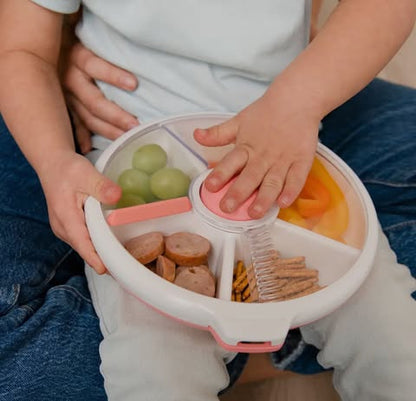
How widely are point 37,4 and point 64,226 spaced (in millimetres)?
272

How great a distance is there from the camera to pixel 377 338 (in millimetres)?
536

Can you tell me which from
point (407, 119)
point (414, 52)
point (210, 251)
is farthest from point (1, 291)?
point (414, 52)

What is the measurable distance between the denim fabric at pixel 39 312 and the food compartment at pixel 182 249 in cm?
12

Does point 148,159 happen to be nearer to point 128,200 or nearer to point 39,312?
point 128,200

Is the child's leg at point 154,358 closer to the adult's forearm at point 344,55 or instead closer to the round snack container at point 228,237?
the round snack container at point 228,237

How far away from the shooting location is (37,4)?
618 millimetres

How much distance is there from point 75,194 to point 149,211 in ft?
0.25

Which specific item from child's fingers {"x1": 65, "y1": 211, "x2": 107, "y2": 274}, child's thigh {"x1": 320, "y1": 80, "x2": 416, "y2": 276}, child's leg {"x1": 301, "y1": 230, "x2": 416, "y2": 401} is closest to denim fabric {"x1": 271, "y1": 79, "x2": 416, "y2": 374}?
child's thigh {"x1": 320, "y1": 80, "x2": 416, "y2": 276}

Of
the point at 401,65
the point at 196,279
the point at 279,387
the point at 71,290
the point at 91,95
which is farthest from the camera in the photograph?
the point at 401,65

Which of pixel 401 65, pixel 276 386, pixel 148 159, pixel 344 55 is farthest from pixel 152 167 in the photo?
pixel 401 65

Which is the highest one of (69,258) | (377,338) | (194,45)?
(194,45)

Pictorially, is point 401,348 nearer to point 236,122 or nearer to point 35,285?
point 236,122

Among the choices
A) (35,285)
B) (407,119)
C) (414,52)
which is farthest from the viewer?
(414,52)

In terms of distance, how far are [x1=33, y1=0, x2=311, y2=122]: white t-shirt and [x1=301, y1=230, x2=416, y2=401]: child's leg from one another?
0.27 m
